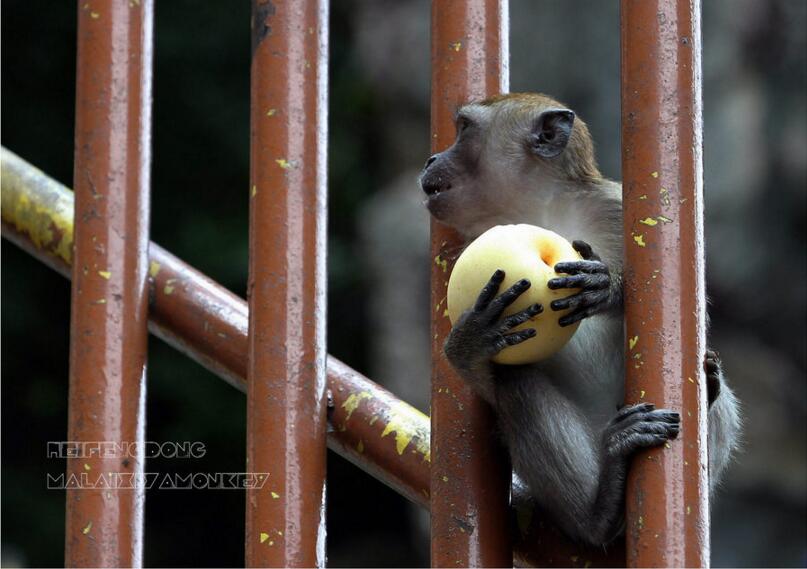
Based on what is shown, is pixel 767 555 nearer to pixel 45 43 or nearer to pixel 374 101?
pixel 374 101

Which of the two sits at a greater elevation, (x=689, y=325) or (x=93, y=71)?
(x=93, y=71)

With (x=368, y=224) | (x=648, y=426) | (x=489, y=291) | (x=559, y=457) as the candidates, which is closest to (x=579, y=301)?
(x=489, y=291)

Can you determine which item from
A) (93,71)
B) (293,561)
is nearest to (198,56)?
(93,71)

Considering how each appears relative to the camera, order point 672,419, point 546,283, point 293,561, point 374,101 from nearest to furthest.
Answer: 1. point 672,419
2. point 546,283
3. point 293,561
4. point 374,101

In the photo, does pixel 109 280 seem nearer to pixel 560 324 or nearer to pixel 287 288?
pixel 287 288

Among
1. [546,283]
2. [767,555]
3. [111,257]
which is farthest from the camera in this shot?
[767,555]

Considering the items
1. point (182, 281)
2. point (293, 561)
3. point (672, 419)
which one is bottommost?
point (293, 561)

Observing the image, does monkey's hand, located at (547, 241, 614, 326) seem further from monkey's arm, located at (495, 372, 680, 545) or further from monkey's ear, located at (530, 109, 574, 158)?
monkey's ear, located at (530, 109, 574, 158)

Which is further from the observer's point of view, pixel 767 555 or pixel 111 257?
pixel 767 555

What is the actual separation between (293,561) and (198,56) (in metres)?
6.46

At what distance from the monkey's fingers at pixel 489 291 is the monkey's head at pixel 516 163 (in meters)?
0.71

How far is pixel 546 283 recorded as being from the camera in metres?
1.86

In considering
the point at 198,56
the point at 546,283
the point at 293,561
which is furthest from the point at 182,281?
the point at 198,56

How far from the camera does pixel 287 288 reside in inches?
81.7
